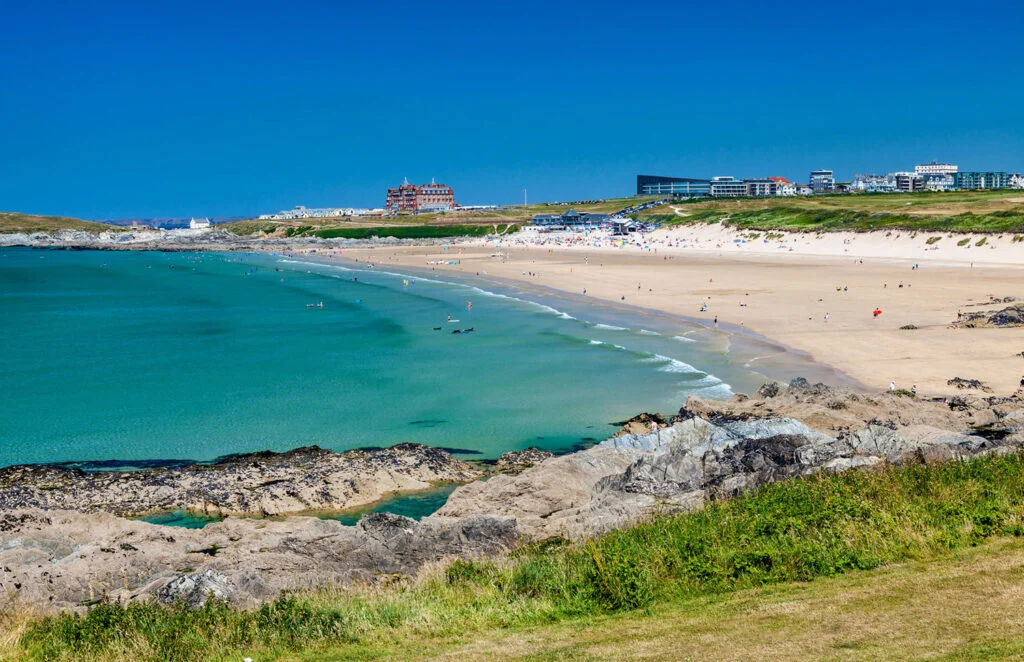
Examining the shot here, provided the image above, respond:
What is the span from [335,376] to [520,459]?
13559 mm

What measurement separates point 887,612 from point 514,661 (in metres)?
3.63

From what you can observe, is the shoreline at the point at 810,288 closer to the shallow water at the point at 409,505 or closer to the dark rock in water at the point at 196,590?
the shallow water at the point at 409,505

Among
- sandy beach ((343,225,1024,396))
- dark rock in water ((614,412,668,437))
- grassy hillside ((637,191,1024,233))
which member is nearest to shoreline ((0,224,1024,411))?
sandy beach ((343,225,1024,396))

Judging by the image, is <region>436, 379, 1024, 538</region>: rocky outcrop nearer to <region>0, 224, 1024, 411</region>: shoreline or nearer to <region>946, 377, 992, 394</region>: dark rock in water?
<region>946, 377, 992, 394</region>: dark rock in water

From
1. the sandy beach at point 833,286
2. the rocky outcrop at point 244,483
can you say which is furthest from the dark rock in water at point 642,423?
the sandy beach at point 833,286

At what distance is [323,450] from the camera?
70.6 feet

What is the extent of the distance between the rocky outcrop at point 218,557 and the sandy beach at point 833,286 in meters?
17.8

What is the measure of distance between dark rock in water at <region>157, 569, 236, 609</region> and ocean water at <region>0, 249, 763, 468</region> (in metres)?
11.2

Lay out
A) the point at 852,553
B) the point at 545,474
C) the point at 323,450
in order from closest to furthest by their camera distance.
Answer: the point at 852,553, the point at 545,474, the point at 323,450

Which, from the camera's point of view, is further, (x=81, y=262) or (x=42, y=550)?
(x=81, y=262)

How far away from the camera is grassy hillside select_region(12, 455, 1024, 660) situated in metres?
8.15

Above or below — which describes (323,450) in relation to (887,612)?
below

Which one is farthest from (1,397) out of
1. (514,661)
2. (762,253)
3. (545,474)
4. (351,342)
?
(762,253)

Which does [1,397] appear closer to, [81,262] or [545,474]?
[545,474]
